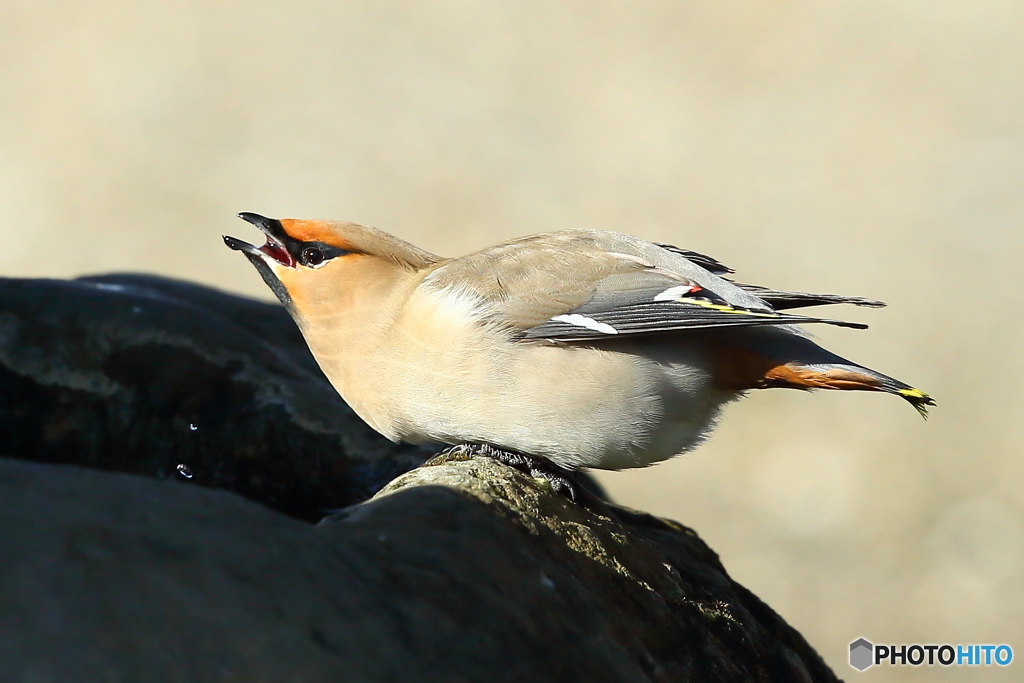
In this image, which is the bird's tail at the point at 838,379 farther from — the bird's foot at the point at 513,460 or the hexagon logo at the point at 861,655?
the hexagon logo at the point at 861,655

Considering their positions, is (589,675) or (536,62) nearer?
(589,675)

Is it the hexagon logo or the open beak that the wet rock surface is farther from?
the hexagon logo

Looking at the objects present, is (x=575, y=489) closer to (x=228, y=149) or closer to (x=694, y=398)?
(x=694, y=398)

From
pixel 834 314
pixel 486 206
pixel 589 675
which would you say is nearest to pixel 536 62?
pixel 486 206

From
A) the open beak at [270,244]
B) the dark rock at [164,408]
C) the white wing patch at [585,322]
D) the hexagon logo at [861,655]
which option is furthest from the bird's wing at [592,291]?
the hexagon logo at [861,655]

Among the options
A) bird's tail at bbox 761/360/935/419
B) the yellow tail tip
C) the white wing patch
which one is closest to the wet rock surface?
Answer: the white wing patch

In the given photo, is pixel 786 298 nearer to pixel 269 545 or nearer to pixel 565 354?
pixel 565 354

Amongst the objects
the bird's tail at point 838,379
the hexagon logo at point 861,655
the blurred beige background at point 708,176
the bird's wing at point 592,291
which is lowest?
the hexagon logo at point 861,655
